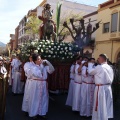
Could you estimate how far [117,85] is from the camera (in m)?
10.1

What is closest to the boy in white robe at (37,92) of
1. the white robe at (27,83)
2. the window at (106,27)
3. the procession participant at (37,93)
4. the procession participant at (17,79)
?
the procession participant at (37,93)

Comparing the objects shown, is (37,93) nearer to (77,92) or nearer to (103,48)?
(77,92)

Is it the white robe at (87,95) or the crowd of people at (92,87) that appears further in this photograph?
the white robe at (87,95)

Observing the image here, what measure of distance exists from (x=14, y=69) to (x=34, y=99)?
5125mm

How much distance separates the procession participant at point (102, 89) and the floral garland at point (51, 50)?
2383 mm

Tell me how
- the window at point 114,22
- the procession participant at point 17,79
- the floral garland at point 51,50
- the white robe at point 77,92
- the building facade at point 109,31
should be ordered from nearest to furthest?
the white robe at point 77,92
the floral garland at point 51,50
the procession participant at point 17,79
the building facade at point 109,31
the window at point 114,22

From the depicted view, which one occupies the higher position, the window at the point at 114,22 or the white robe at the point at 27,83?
the window at the point at 114,22

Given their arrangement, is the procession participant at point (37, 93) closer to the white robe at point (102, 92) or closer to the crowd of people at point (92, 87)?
the crowd of people at point (92, 87)

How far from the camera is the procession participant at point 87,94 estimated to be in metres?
8.06

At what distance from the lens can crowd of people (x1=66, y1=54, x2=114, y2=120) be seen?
680cm

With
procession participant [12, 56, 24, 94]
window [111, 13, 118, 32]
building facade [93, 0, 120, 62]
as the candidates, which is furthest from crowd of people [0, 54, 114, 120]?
window [111, 13, 118, 32]

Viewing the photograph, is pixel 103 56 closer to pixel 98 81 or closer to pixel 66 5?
pixel 98 81

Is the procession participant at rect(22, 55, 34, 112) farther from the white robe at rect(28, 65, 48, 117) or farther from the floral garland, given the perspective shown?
the floral garland

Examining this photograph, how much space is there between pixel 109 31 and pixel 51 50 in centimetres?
2048
